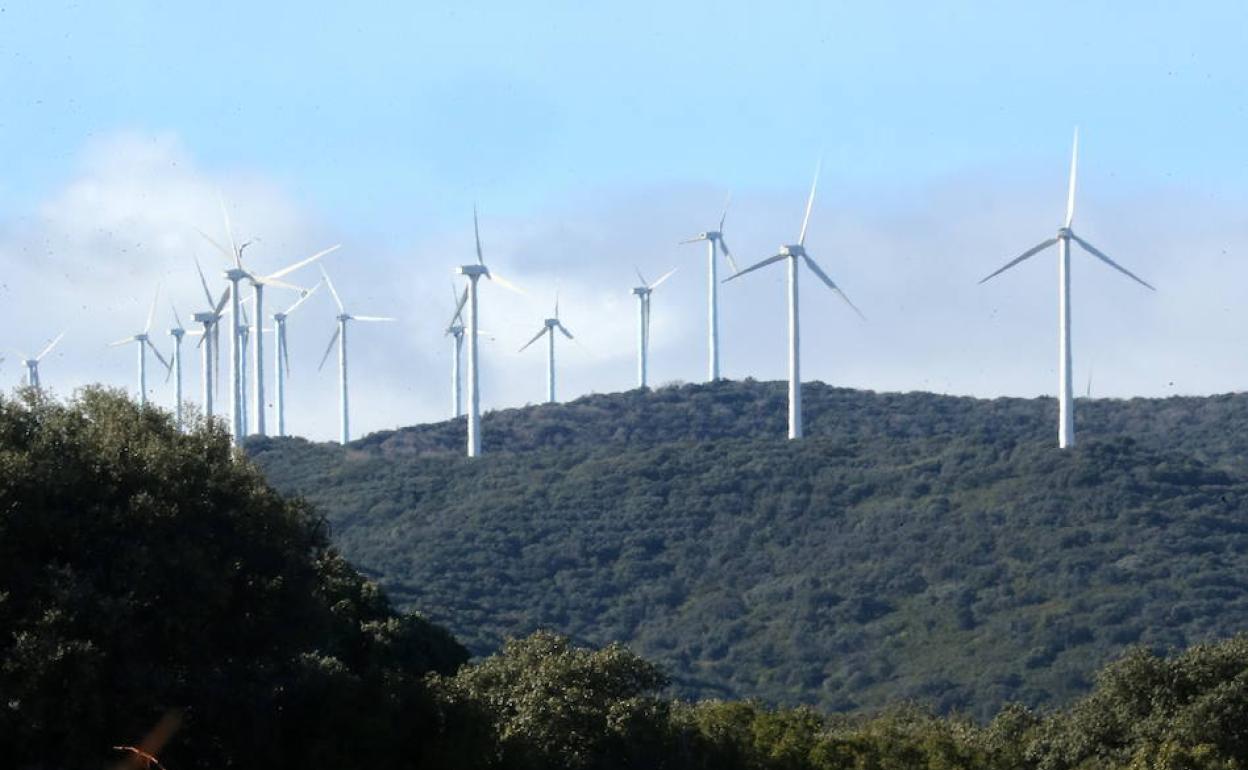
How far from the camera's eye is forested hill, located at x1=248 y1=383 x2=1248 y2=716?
125250 mm

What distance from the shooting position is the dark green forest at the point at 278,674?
4009 cm

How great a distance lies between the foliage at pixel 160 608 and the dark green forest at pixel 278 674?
50 millimetres

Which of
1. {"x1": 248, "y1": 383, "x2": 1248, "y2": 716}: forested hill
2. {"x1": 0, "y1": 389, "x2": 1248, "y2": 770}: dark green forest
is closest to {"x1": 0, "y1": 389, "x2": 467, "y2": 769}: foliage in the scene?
{"x1": 0, "y1": 389, "x2": 1248, "y2": 770}: dark green forest

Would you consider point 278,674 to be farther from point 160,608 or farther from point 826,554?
point 826,554

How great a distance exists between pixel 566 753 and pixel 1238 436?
15723 centimetres

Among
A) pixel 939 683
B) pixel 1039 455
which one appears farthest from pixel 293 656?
pixel 1039 455

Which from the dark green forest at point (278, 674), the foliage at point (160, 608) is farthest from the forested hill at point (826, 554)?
the foliage at point (160, 608)

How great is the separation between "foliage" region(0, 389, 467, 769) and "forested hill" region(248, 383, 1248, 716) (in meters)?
69.9

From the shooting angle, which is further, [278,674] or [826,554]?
[826,554]

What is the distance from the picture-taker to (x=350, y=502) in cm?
17062

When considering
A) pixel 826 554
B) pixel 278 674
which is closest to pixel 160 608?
pixel 278 674

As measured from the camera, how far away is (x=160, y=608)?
136 ft

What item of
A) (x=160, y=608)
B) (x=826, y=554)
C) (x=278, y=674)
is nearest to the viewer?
(x=160, y=608)

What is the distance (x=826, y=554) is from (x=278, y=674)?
108997 mm
